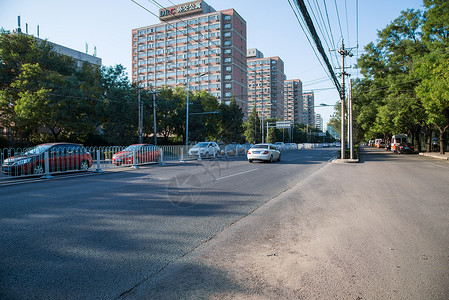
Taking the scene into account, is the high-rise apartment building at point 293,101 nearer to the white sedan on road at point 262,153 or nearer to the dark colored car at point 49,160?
the white sedan on road at point 262,153

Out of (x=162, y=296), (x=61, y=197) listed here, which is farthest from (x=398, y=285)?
(x=61, y=197)

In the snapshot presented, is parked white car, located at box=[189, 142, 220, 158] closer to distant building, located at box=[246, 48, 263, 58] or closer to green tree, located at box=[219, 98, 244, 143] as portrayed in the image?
green tree, located at box=[219, 98, 244, 143]

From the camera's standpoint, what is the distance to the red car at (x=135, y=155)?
17.9 m

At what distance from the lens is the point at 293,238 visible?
4.45 meters

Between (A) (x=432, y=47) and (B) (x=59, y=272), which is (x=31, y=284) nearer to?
(B) (x=59, y=272)

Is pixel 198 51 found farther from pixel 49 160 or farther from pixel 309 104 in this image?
pixel 309 104

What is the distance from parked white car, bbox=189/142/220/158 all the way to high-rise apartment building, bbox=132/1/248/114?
197 feet

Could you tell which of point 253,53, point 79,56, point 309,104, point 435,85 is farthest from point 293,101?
point 435,85

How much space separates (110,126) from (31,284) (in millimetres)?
33484

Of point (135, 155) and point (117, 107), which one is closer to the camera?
point (135, 155)

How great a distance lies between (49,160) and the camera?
13234 mm

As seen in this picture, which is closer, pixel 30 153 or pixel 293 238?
pixel 293 238

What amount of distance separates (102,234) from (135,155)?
1411cm

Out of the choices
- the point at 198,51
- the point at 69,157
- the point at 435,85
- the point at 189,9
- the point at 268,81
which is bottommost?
the point at 69,157
